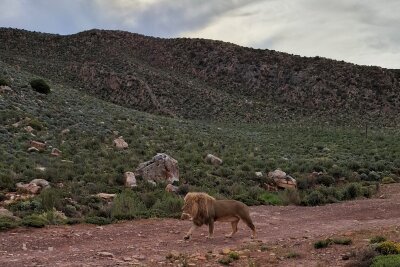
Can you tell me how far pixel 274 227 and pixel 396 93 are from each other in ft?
188

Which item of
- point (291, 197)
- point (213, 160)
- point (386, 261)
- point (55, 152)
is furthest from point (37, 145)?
point (386, 261)

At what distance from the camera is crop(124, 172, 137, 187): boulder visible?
718 inches

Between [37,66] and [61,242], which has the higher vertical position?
[37,66]

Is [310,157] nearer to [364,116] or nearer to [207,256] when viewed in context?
[207,256]

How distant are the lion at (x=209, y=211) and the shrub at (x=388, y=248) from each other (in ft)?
10.5

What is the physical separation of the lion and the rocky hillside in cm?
4161

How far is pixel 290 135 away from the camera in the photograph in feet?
137

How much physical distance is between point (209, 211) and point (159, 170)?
27.9 ft

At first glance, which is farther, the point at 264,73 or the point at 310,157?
the point at 264,73

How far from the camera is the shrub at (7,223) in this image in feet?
38.5

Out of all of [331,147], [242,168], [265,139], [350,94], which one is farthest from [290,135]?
[350,94]

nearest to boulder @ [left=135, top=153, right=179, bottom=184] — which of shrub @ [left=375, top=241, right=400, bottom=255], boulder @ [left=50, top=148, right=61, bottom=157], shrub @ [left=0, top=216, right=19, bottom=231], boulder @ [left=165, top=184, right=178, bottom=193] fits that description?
boulder @ [left=165, top=184, right=178, bottom=193]

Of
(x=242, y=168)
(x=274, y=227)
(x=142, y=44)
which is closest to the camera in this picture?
(x=274, y=227)

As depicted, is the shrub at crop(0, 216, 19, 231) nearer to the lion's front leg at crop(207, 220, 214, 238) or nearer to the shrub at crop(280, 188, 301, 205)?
the lion's front leg at crop(207, 220, 214, 238)
